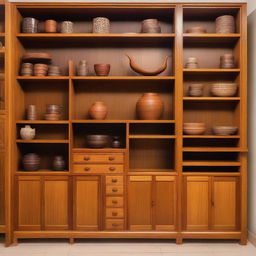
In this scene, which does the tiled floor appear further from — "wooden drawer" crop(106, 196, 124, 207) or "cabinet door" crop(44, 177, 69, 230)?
"wooden drawer" crop(106, 196, 124, 207)

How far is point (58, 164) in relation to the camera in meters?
3.79

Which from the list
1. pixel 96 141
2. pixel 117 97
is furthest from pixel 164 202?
pixel 117 97

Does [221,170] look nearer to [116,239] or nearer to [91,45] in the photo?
[116,239]

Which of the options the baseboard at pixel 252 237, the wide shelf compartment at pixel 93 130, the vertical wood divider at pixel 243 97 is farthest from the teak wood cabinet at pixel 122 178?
the wide shelf compartment at pixel 93 130

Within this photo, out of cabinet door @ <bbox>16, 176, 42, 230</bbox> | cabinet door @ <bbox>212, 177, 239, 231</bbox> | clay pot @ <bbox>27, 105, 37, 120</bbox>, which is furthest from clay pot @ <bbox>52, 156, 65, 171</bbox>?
cabinet door @ <bbox>212, 177, 239, 231</bbox>

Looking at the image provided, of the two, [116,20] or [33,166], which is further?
[116,20]

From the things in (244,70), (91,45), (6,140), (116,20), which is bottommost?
(6,140)

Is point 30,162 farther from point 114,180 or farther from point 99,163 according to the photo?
point 114,180

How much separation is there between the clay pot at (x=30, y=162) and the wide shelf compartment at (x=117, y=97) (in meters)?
0.68

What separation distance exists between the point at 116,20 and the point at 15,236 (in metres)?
2.65

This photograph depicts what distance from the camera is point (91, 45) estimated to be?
4.11 m

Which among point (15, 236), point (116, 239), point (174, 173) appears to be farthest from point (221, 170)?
point (15, 236)

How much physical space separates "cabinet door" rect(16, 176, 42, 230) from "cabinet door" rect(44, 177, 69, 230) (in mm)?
84

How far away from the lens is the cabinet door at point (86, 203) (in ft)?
12.1
